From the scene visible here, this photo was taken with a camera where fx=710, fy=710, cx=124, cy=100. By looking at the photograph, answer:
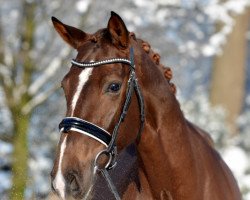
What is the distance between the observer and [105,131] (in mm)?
4008

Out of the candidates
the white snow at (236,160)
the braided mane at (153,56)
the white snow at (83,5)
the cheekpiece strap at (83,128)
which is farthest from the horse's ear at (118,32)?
the white snow at (236,160)

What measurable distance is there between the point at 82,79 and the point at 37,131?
746 centimetres

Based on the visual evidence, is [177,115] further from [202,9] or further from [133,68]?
[202,9]

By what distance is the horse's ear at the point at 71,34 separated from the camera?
14.5 feet

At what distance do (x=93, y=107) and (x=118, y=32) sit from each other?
53 cm

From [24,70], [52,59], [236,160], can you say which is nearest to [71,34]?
[24,70]

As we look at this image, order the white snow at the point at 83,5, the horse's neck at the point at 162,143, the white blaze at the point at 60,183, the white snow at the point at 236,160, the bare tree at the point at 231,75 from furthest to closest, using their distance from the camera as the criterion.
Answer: the bare tree at the point at 231,75
the white snow at the point at 236,160
the white snow at the point at 83,5
the horse's neck at the point at 162,143
the white blaze at the point at 60,183

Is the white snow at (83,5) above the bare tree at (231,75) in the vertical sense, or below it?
below

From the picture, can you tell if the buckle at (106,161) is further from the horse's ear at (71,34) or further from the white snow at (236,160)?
the white snow at (236,160)

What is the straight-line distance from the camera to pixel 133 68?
4246 mm

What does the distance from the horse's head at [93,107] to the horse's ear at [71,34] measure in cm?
6

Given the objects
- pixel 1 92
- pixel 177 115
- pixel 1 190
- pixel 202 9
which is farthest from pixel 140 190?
pixel 202 9

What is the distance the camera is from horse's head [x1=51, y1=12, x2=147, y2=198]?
12.6ft

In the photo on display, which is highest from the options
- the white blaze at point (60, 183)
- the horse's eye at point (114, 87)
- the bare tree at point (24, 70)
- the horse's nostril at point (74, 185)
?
the bare tree at point (24, 70)
